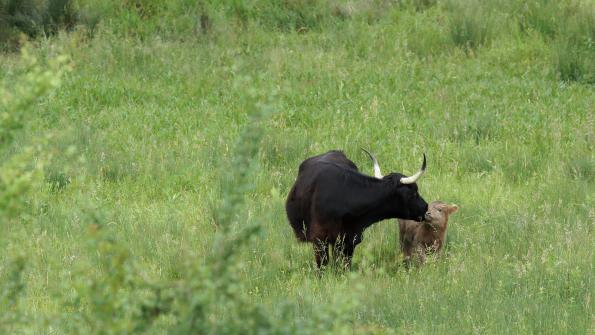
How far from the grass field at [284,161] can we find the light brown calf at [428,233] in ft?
0.46

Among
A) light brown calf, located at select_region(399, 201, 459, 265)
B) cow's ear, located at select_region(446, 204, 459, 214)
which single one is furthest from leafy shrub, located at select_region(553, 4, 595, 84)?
light brown calf, located at select_region(399, 201, 459, 265)

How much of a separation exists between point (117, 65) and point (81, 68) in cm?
49

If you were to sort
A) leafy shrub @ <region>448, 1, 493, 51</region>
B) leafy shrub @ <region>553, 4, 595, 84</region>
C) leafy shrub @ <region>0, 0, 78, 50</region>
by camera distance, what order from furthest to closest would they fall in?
leafy shrub @ <region>0, 0, 78, 50</region>
leafy shrub @ <region>448, 1, 493, 51</region>
leafy shrub @ <region>553, 4, 595, 84</region>

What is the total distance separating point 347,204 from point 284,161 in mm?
2910

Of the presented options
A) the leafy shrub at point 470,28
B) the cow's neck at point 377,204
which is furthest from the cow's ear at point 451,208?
the leafy shrub at point 470,28

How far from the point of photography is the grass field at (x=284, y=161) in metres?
3.77

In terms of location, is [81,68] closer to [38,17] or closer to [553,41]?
[38,17]

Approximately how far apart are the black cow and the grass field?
1.05ft

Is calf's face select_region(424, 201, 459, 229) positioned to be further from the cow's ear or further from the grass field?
the grass field

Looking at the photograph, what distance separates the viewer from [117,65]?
48.0ft

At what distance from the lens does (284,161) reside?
10.9 metres

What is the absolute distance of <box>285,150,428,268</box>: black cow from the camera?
26.6 ft

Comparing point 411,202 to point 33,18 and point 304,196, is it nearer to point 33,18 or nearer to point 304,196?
point 304,196

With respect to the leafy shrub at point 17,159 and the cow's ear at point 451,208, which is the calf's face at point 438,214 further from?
the leafy shrub at point 17,159
